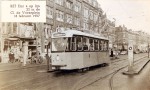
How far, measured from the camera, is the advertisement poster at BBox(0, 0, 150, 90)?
19.5 feet

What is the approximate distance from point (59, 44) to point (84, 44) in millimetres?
1024

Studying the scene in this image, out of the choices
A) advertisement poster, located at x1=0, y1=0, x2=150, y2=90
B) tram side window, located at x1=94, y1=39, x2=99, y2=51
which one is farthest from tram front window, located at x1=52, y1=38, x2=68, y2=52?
tram side window, located at x1=94, y1=39, x2=99, y2=51

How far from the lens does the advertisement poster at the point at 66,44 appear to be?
5941mm

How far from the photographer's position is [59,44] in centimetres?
974

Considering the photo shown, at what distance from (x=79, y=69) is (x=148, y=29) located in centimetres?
478

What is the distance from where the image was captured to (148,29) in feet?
19.5

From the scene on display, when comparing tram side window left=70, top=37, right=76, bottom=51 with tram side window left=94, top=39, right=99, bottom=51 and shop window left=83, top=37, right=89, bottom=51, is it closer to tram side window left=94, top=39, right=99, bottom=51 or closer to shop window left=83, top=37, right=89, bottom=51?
shop window left=83, top=37, right=89, bottom=51

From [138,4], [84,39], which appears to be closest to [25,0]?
[138,4]

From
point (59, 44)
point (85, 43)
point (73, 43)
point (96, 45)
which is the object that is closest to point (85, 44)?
point (85, 43)

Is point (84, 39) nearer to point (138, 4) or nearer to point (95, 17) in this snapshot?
point (95, 17)

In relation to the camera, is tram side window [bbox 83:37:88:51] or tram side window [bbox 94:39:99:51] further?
tram side window [bbox 94:39:99:51]

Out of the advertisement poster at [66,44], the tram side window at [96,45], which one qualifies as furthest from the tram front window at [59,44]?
the tram side window at [96,45]

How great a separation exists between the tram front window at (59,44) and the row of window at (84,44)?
4.4 inches

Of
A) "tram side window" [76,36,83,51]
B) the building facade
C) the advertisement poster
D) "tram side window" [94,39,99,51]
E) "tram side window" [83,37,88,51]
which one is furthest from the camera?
"tram side window" [94,39,99,51]
